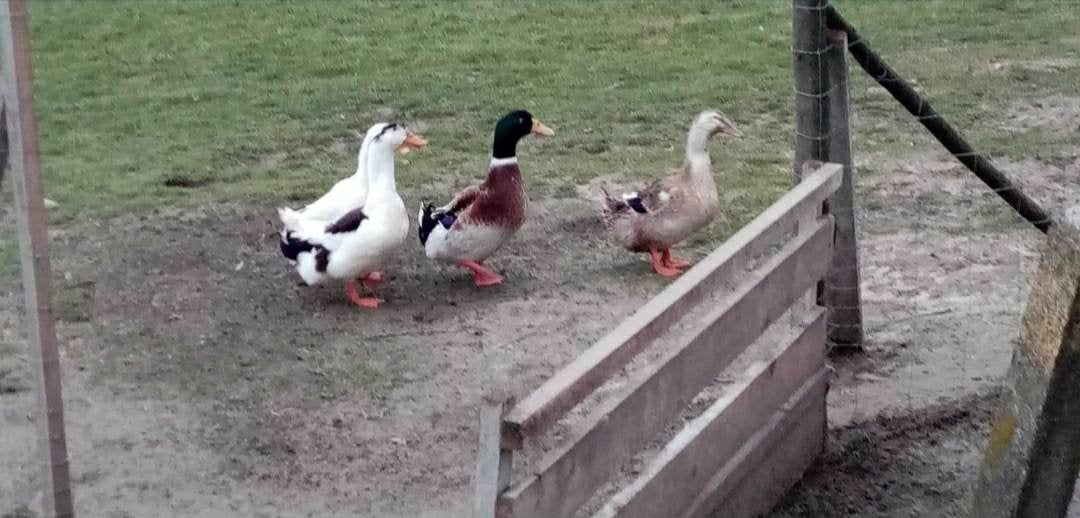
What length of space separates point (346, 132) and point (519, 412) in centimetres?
646

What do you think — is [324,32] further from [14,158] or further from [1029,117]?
[14,158]

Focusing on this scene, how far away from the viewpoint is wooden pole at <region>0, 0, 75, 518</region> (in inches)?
113

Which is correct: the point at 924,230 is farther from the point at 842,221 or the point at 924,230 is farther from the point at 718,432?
the point at 718,432

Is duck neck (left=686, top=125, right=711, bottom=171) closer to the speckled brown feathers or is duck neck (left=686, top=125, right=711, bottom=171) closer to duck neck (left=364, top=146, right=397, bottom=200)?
the speckled brown feathers

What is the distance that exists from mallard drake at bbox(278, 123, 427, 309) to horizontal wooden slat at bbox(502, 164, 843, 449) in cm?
228

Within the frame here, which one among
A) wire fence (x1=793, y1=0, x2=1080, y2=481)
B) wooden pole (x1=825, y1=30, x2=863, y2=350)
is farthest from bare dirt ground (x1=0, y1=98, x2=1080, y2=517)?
wooden pole (x1=825, y1=30, x2=863, y2=350)

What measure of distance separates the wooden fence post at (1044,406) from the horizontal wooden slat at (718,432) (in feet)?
2.47

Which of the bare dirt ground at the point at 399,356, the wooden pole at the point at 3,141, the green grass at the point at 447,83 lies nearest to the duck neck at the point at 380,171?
the bare dirt ground at the point at 399,356

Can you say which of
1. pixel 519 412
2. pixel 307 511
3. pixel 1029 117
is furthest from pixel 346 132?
pixel 519 412

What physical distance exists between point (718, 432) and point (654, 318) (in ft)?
2.32

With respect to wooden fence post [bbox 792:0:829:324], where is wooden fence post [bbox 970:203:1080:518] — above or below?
below

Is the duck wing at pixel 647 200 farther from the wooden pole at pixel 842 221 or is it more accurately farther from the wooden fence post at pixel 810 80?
the wooden fence post at pixel 810 80

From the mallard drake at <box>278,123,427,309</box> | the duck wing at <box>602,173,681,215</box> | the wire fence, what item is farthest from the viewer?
the duck wing at <box>602,173,681,215</box>

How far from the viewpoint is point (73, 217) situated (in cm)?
752
